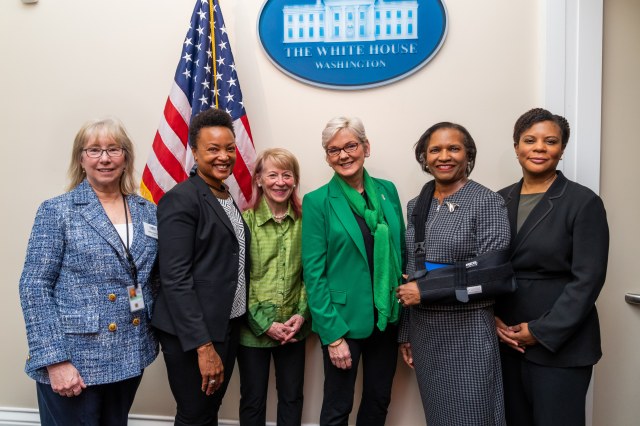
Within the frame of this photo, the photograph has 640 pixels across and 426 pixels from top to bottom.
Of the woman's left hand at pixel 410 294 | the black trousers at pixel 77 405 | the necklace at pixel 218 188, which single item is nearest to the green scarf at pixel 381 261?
the woman's left hand at pixel 410 294

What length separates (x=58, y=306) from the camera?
4.94 feet

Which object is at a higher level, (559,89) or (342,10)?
(342,10)

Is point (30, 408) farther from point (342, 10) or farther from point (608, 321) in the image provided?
point (608, 321)

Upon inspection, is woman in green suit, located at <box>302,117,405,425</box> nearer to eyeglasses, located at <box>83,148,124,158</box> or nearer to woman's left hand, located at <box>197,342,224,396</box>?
woman's left hand, located at <box>197,342,224,396</box>

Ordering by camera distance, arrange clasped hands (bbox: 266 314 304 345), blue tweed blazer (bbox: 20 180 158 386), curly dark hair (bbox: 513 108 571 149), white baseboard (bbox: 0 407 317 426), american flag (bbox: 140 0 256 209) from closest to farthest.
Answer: blue tweed blazer (bbox: 20 180 158 386), curly dark hair (bbox: 513 108 571 149), clasped hands (bbox: 266 314 304 345), american flag (bbox: 140 0 256 209), white baseboard (bbox: 0 407 317 426)

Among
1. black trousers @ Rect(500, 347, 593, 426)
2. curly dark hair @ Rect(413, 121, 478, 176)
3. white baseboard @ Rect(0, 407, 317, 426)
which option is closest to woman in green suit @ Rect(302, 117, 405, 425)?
curly dark hair @ Rect(413, 121, 478, 176)

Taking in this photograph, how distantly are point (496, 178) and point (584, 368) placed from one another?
1039mm

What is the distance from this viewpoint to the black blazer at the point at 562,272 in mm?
1533

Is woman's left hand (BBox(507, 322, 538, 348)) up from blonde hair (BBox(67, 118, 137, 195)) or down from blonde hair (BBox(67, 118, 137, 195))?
down

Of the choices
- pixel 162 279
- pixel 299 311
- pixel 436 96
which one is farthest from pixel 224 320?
pixel 436 96

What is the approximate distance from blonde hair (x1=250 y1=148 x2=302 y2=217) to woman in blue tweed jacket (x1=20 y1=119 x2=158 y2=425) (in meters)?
0.58

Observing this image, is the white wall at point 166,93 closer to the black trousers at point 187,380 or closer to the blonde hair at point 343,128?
the blonde hair at point 343,128

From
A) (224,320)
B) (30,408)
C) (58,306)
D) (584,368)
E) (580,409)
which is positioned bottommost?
(30,408)

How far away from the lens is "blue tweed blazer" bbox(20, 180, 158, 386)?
146cm
